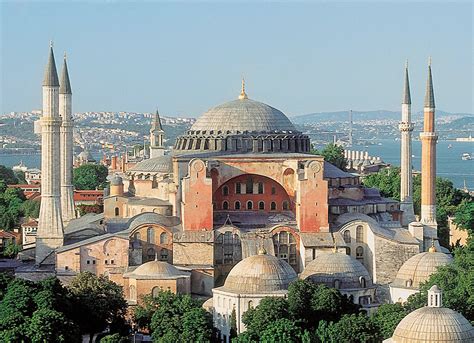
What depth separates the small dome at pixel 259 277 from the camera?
32.8 metres

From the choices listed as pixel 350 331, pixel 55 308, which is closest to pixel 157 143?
pixel 55 308

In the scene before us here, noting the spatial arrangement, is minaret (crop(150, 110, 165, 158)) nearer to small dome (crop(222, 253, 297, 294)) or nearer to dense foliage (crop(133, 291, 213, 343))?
small dome (crop(222, 253, 297, 294))

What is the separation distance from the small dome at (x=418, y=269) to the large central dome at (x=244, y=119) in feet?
25.8

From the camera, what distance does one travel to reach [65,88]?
46.0m

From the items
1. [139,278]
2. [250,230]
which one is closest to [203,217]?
[250,230]

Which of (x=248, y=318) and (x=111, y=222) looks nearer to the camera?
(x=248, y=318)

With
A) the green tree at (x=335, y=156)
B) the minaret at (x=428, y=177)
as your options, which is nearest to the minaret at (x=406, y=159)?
the minaret at (x=428, y=177)

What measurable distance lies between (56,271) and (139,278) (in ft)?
10.9

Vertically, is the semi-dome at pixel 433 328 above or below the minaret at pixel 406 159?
below

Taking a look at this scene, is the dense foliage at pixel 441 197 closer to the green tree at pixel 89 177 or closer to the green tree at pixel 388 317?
the green tree at pixel 89 177

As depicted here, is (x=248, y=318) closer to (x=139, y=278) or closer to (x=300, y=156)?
(x=139, y=278)

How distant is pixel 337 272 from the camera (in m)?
34.1

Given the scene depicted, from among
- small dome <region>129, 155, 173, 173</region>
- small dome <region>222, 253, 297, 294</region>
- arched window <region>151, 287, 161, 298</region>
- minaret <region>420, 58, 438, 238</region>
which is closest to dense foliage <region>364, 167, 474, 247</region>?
minaret <region>420, 58, 438, 238</region>

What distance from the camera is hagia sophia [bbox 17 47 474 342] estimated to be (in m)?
34.6
